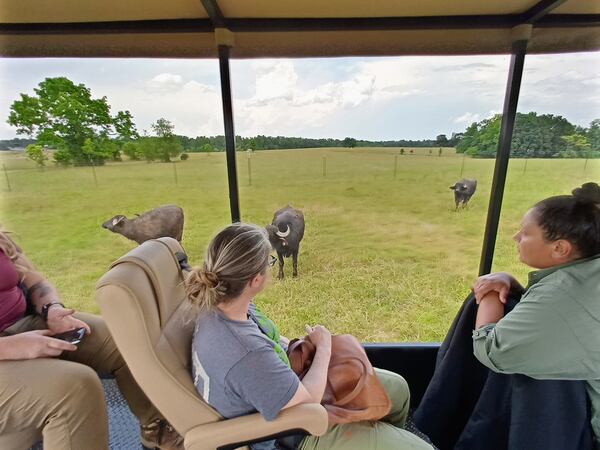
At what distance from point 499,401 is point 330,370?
59 cm

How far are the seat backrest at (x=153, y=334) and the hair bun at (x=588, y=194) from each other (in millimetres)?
1275

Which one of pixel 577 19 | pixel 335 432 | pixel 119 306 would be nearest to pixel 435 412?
pixel 335 432

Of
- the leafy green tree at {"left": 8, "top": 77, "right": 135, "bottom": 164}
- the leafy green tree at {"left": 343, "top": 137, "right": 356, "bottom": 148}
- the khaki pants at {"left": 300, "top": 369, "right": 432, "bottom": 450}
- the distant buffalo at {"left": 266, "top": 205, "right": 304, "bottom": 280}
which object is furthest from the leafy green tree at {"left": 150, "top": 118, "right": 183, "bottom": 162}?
the khaki pants at {"left": 300, "top": 369, "right": 432, "bottom": 450}

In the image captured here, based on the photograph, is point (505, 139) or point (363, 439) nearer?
point (363, 439)

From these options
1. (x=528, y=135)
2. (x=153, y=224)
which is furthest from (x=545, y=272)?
(x=153, y=224)

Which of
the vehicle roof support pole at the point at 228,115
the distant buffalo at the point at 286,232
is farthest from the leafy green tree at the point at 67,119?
the distant buffalo at the point at 286,232

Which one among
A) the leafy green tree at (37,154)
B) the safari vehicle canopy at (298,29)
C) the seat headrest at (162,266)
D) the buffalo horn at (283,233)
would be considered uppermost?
the safari vehicle canopy at (298,29)

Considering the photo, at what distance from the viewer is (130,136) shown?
2.11 metres

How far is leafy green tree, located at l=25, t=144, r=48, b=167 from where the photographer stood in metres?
2.02

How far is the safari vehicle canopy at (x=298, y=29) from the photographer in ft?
4.99

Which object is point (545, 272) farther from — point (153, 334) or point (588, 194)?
point (153, 334)

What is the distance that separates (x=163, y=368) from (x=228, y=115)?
1.39 m

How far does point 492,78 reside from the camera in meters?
1.94

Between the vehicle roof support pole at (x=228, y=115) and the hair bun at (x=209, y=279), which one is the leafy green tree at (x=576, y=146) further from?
the hair bun at (x=209, y=279)
